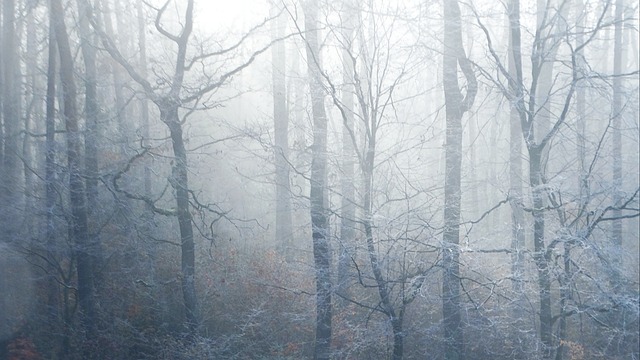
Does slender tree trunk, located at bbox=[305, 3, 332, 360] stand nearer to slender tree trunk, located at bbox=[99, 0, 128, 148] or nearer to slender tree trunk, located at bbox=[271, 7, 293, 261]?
slender tree trunk, located at bbox=[271, 7, 293, 261]

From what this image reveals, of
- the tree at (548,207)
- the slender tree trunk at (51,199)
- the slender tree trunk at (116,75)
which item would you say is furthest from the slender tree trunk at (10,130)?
the tree at (548,207)

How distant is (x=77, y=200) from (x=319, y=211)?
16.2 feet

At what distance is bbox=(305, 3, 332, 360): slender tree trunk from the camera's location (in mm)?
9977

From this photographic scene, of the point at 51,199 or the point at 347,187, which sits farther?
the point at 51,199

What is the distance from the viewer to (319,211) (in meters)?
10.4

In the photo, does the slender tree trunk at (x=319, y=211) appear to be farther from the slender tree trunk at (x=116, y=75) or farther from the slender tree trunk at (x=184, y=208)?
the slender tree trunk at (x=116, y=75)

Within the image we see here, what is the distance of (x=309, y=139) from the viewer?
1254 centimetres

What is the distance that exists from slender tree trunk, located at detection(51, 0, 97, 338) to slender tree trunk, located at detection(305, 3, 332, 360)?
182 inches

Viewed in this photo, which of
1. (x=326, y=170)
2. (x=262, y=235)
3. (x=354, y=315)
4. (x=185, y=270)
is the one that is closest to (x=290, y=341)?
(x=354, y=315)

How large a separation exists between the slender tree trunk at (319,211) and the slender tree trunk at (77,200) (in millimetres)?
4615

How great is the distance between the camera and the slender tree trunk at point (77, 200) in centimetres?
1178

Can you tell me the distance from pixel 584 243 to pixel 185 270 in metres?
6.91

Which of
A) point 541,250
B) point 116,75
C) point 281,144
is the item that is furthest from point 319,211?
point 116,75

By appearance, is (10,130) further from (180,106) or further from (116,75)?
(180,106)
